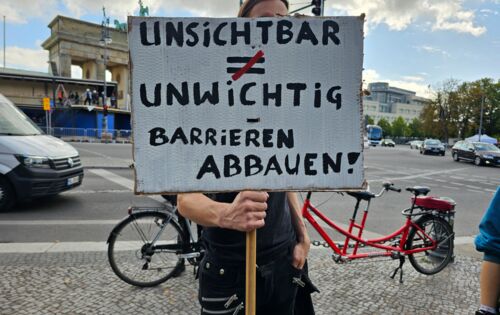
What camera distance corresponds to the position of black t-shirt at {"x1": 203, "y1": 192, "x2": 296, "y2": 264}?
5.38 ft

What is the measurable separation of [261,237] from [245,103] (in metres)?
0.62

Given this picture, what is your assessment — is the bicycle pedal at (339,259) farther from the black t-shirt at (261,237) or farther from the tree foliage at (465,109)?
the tree foliage at (465,109)

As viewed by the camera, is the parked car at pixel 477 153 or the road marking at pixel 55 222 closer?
the road marking at pixel 55 222

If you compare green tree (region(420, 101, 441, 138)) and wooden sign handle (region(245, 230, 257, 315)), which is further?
green tree (region(420, 101, 441, 138))

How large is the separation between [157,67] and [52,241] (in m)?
4.55

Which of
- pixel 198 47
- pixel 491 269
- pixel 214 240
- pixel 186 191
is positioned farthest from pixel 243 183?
pixel 491 269

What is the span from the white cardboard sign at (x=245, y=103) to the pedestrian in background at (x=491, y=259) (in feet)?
2.35

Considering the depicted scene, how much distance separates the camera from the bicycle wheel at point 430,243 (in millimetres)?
4246

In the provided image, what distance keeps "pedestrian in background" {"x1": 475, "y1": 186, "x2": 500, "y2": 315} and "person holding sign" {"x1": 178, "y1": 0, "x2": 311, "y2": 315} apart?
34.7 inches

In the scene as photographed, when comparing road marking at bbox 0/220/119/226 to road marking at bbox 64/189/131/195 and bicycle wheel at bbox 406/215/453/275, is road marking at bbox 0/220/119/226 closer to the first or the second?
road marking at bbox 64/189/131/195

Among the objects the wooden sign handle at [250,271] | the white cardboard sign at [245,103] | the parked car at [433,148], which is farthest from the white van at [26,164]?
the parked car at [433,148]

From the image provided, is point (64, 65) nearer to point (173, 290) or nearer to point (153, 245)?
point (153, 245)

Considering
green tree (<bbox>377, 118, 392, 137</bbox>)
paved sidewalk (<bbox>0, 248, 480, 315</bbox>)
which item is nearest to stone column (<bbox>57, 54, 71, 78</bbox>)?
paved sidewalk (<bbox>0, 248, 480, 315</bbox>)

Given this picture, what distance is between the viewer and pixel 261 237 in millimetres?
1680
